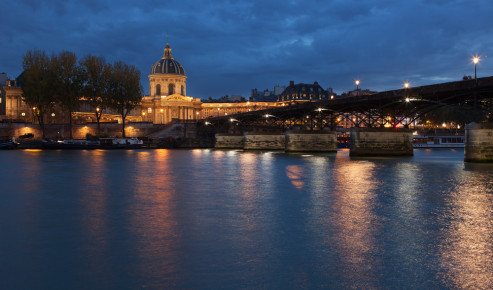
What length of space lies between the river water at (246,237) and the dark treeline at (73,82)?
62.5 m

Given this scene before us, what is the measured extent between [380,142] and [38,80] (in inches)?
2443

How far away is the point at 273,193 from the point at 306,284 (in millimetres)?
15474

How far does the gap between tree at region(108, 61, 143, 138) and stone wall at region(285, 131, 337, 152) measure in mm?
36052

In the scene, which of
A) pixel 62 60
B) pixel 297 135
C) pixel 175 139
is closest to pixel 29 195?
pixel 297 135

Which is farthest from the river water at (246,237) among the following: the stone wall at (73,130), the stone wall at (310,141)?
the stone wall at (73,130)

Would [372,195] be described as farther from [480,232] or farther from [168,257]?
[168,257]

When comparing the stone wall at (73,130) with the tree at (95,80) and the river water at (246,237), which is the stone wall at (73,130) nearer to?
the tree at (95,80)

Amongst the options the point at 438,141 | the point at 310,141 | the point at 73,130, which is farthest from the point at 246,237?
the point at 438,141

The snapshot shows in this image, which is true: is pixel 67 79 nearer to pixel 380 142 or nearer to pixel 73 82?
pixel 73 82

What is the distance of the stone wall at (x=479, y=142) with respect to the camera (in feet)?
140

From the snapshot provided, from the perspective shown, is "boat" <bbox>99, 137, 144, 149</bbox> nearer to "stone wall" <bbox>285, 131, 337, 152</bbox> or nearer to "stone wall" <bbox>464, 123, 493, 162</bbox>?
"stone wall" <bbox>285, 131, 337, 152</bbox>

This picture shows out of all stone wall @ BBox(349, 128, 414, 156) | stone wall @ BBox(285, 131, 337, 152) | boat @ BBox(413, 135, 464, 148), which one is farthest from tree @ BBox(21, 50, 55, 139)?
boat @ BBox(413, 135, 464, 148)

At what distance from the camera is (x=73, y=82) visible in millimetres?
86688

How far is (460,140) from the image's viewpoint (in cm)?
11775
